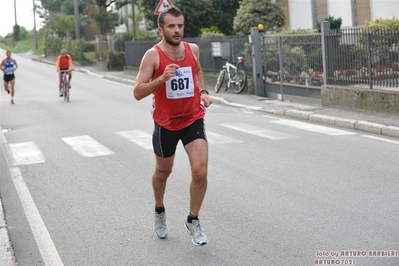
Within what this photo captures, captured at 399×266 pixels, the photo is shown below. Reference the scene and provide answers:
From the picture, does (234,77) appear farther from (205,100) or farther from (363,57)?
(205,100)

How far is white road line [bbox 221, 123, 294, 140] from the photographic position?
540 inches

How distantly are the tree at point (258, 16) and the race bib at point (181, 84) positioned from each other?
73.6 ft

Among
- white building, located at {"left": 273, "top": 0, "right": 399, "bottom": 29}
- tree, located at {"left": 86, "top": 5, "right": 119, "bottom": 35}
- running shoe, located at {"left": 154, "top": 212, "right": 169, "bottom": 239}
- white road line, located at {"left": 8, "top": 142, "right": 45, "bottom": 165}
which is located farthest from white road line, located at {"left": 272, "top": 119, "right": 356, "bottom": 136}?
tree, located at {"left": 86, "top": 5, "right": 119, "bottom": 35}

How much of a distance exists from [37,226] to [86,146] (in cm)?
580

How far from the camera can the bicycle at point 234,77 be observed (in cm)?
2286

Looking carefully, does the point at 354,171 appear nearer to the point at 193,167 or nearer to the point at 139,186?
the point at 139,186

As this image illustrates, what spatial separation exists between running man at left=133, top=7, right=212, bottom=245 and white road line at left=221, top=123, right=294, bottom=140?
7.02m

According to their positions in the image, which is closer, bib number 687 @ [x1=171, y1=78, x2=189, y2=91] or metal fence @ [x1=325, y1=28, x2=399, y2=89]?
bib number 687 @ [x1=171, y1=78, x2=189, y2=91]

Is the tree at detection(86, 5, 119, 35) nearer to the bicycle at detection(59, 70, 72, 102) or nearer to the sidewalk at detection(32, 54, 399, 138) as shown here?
the bicycle at detection(59, 70, 72, 102)

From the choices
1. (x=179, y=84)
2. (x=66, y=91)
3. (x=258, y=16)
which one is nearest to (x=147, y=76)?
(x=179, y=84)

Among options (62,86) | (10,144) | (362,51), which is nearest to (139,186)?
(10,144)

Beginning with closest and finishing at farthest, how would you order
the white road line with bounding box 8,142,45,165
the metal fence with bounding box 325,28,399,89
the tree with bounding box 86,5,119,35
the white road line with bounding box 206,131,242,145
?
the white road line with bounding box 8,142,45,165 < the white road line with bounding box 206,131,242,145 < the metal fence with bounding box 325,28,399,89 < the tree with bounding box 86,5,119,35

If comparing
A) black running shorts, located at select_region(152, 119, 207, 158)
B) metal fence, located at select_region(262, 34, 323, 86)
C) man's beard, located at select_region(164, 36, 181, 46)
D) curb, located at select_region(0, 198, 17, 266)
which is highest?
metal fence, located at select_region(262, 34, 323, 86)

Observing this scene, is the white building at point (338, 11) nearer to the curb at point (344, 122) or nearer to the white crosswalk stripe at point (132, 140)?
the curb at point (344, 122)
